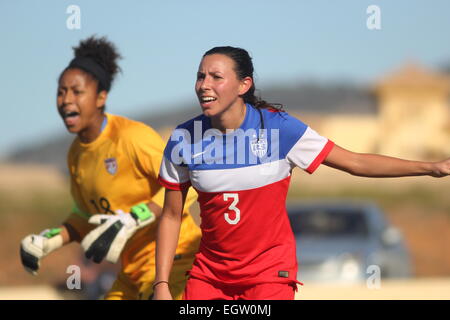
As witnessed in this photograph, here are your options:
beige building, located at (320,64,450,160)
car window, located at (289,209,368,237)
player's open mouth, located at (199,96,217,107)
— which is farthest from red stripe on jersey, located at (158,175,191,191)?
beige building, located at (320,64,450,160)

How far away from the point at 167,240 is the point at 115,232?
1.01 meters

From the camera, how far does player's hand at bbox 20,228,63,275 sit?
728 cm

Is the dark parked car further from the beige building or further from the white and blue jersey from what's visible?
the beige building

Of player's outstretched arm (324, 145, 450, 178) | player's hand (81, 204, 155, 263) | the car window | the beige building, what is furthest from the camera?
the beige building

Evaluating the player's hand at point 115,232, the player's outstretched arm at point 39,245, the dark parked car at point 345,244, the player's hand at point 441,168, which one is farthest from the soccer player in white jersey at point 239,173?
the dark parked car at point 345,244

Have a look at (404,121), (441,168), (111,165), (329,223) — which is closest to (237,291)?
(441,168)

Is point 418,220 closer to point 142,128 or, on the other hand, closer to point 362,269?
point 362,269

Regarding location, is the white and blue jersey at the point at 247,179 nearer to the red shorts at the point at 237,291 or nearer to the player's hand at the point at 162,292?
the red shorts at the point at 237,291

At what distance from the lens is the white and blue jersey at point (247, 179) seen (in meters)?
5.55

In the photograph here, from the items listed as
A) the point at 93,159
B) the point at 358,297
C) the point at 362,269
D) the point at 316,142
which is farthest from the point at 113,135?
the point at 362,269

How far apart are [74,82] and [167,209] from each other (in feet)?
5.69

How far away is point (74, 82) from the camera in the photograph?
23.1 ft

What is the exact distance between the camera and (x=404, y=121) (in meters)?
53.5

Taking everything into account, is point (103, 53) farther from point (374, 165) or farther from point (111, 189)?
point (374, 165)
